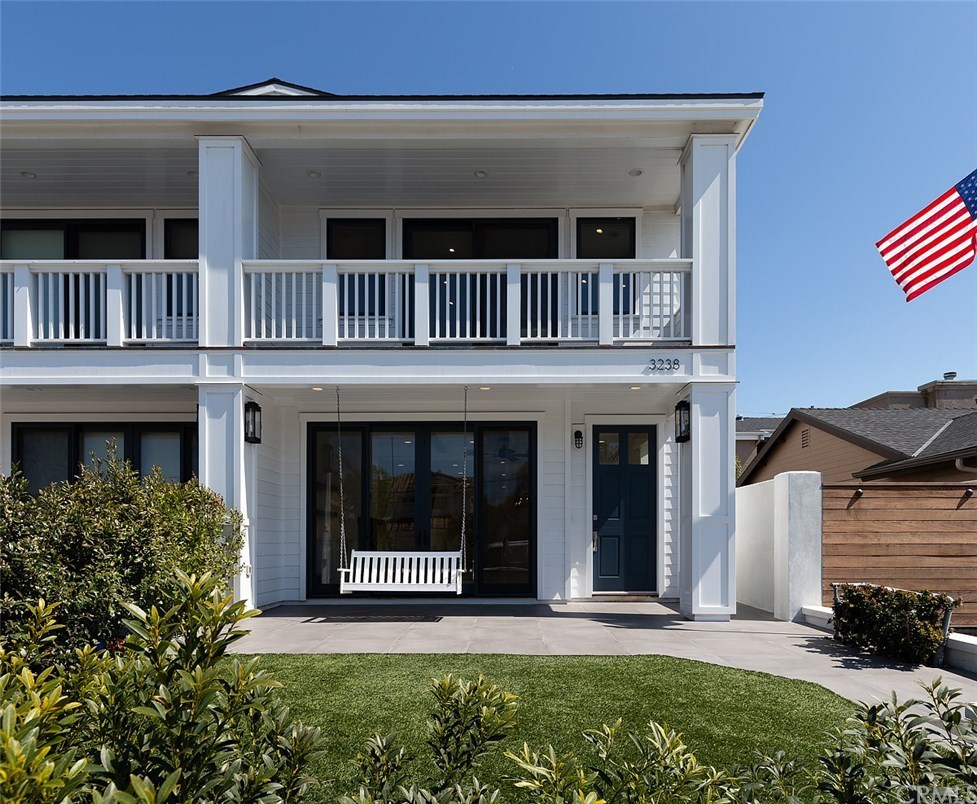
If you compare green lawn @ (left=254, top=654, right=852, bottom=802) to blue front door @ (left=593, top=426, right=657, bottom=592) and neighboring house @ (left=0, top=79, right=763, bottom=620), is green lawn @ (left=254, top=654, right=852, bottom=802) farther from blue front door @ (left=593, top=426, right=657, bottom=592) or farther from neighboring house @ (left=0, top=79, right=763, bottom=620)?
blue front door @ (left=593, top=426, right=657, bottom=592)

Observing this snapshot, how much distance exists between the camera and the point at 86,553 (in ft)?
15.1

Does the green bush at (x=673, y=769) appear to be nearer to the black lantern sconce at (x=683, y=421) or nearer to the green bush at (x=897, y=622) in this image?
the green bush at (x=897, y=622)

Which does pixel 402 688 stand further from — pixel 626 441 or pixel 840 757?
pixel 626 441

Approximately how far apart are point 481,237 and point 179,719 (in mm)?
8889

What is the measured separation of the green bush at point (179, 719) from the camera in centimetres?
146

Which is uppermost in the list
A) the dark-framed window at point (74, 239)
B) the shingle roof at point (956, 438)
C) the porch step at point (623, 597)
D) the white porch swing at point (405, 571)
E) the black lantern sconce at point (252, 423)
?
the dark-framed window at point (74, 239)

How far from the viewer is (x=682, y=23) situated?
991 cm

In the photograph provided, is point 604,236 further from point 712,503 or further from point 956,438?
point 956,438

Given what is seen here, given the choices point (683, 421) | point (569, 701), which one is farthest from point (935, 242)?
point (569, 701)

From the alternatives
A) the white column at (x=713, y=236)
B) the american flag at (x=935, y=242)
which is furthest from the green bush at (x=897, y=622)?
the american flag at (x=935, y=242)

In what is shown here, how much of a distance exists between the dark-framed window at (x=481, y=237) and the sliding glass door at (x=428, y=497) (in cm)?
256

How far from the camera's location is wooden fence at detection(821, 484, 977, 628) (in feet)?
25.1

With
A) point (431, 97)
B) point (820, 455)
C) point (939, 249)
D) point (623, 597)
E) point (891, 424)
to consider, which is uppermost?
point (431, 97)

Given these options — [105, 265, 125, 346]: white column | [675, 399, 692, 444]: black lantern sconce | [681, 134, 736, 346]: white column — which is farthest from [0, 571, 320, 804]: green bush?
[105, 265, 125, 346]: white column
